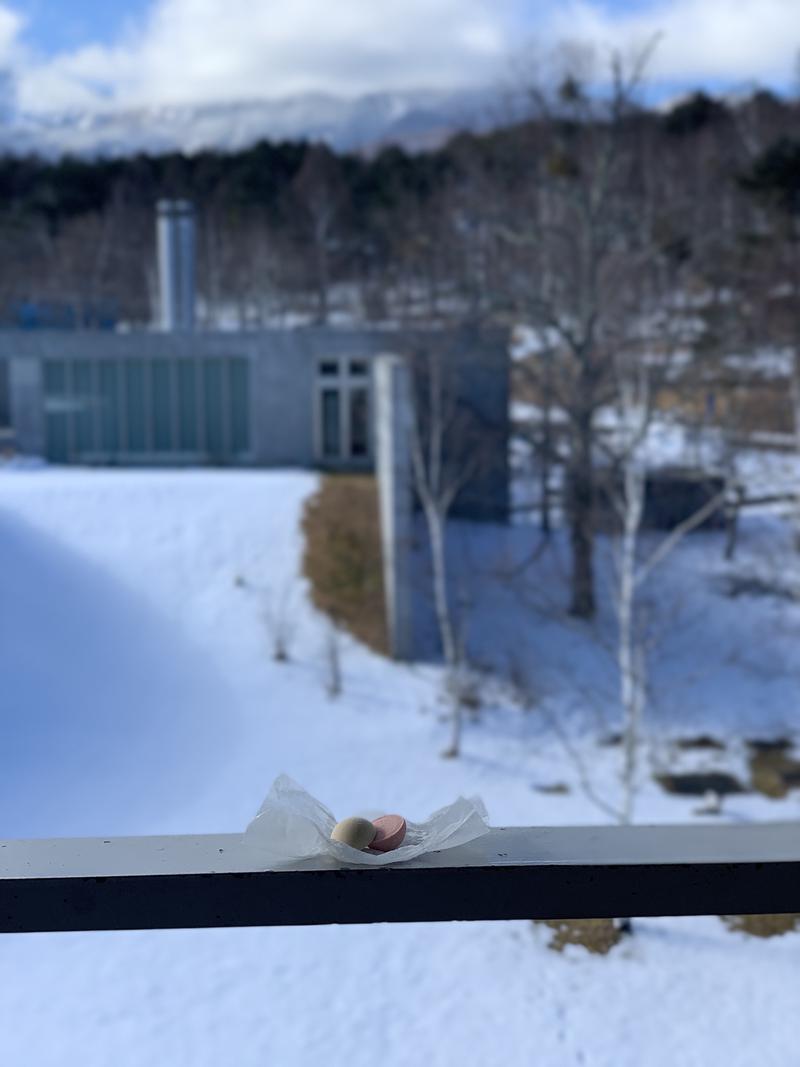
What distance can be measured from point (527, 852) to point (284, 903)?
35 centimetres

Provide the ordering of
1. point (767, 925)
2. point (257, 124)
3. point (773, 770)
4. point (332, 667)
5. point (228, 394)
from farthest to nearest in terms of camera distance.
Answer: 1. point (257, 124)
2. point (228, 394)
3. point (332, 667)
4. point (773, 770)
5. point (767, 925)

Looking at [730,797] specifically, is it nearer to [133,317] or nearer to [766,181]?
[766,181]

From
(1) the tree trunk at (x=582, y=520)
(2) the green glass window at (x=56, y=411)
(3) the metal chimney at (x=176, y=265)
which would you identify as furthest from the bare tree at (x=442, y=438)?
(3) the metal chimney at (x=176, y=265)

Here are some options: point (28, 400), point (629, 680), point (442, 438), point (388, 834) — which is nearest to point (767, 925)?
point (388, 834)

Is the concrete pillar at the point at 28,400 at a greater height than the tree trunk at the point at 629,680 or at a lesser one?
greater

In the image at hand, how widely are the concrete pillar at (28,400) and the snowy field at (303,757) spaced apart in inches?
88.5

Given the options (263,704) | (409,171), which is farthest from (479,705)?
(409,171)

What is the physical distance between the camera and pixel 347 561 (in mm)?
18094

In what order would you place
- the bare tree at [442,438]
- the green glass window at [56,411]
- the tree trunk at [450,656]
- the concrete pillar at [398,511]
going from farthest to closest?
the green glass window at [56,411] → the bare tree at [442,438] → the concrete pillar at [398,511] → the tree trunk at [450,656]

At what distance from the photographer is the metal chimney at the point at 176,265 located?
24703mm

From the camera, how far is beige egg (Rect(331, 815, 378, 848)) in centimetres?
168

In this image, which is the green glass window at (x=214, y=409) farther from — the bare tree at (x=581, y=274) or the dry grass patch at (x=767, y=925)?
the dry grass patch at (x=767, y=925)

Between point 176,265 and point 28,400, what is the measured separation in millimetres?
5570

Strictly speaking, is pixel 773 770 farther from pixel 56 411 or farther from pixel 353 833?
pixel 353 833
